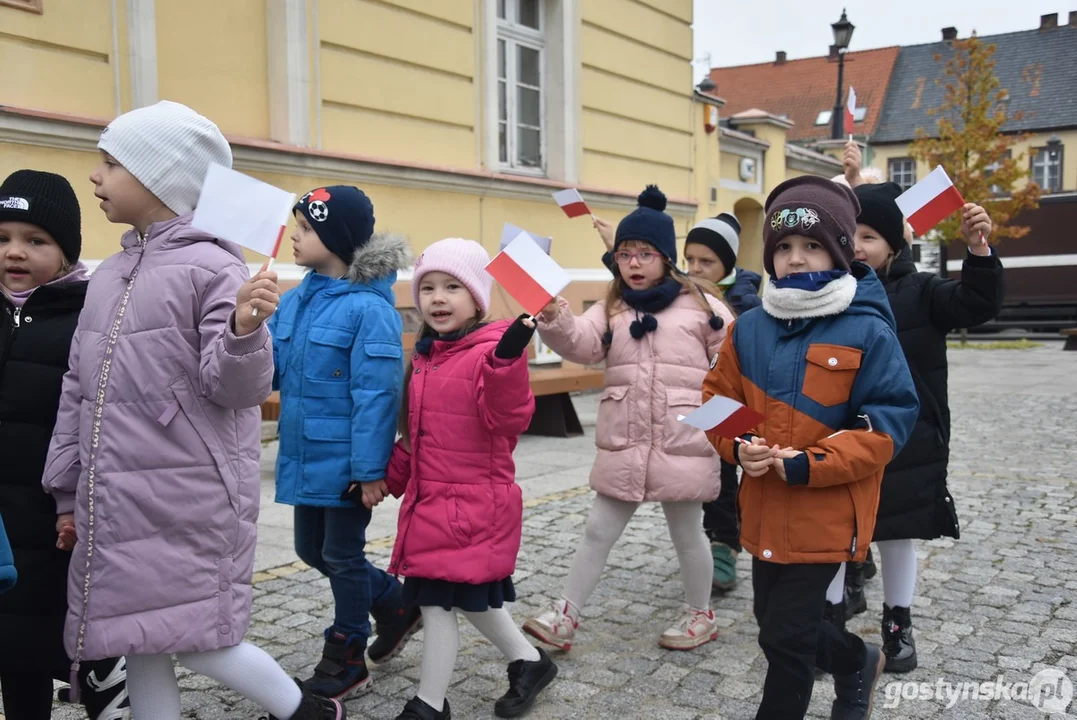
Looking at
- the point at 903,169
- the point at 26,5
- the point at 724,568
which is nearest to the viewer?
the point at 724,568

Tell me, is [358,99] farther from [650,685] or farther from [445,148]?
[650,685]

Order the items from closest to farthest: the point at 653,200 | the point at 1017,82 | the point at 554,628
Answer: the point at 554,628 → the point at 653,200 → the point at 1017,82

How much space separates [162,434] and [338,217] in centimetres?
123

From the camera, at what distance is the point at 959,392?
1288cm

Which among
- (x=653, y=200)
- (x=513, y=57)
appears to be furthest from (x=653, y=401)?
(x=513, y=57)

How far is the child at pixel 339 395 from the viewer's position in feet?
11.0

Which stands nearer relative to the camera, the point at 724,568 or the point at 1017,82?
the point at 724,568

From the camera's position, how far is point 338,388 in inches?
135

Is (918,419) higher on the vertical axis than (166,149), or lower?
lower

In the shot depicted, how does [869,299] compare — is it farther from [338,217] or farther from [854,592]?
[854,592]

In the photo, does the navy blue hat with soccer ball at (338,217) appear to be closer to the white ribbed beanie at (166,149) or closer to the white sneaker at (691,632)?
the white ribbed beanie at (166,149)

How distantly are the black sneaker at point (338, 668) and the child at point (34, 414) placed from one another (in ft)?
2.27

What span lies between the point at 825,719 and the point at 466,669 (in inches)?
48.9

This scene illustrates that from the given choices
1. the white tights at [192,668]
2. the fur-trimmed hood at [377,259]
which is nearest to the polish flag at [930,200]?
the fur-trimmed hood at [377,259]
